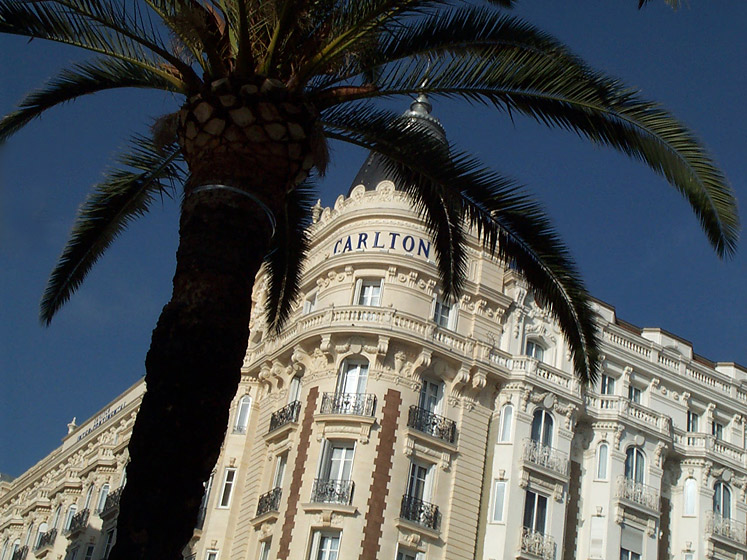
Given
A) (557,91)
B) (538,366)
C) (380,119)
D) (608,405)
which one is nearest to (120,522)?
(380,119)

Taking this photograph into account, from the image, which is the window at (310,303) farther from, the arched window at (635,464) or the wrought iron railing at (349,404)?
the arched window at (635,464)

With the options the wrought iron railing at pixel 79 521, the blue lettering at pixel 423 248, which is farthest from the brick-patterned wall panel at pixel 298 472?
the wrought iron railing at pixel 79 521

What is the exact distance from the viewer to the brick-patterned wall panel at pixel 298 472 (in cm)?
3291

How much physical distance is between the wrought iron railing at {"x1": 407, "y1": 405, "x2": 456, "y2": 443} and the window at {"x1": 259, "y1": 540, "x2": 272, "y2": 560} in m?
6.19

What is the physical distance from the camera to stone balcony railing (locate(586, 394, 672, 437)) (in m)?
38.5

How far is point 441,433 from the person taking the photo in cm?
3509

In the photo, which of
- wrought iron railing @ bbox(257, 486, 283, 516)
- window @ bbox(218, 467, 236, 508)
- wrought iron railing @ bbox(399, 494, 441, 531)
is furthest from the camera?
window @ bbox(218, 467, 236, 508)

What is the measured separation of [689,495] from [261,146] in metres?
32.0

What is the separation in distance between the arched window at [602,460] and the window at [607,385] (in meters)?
2.90

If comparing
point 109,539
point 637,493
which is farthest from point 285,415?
point 109,539

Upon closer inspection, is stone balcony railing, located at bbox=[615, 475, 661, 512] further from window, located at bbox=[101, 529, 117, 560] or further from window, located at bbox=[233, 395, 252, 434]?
window, located at bbox=[101, 529, 117, 560]

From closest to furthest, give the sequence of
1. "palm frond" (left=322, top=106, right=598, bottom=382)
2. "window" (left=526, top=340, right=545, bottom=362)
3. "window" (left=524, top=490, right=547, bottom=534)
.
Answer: "palm frond" (left=322, top=106, right=598, bottom=382) → "window" (left=524, top=490, right=547, bottom=534) → "window" (left=526, top=340, right=545, bottom=362)

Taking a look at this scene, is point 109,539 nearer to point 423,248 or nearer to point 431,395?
point 431,395

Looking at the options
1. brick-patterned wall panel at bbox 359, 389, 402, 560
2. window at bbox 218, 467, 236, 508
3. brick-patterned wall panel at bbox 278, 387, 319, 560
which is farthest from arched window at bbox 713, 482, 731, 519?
window at bbox 218, 467, 236, 508
